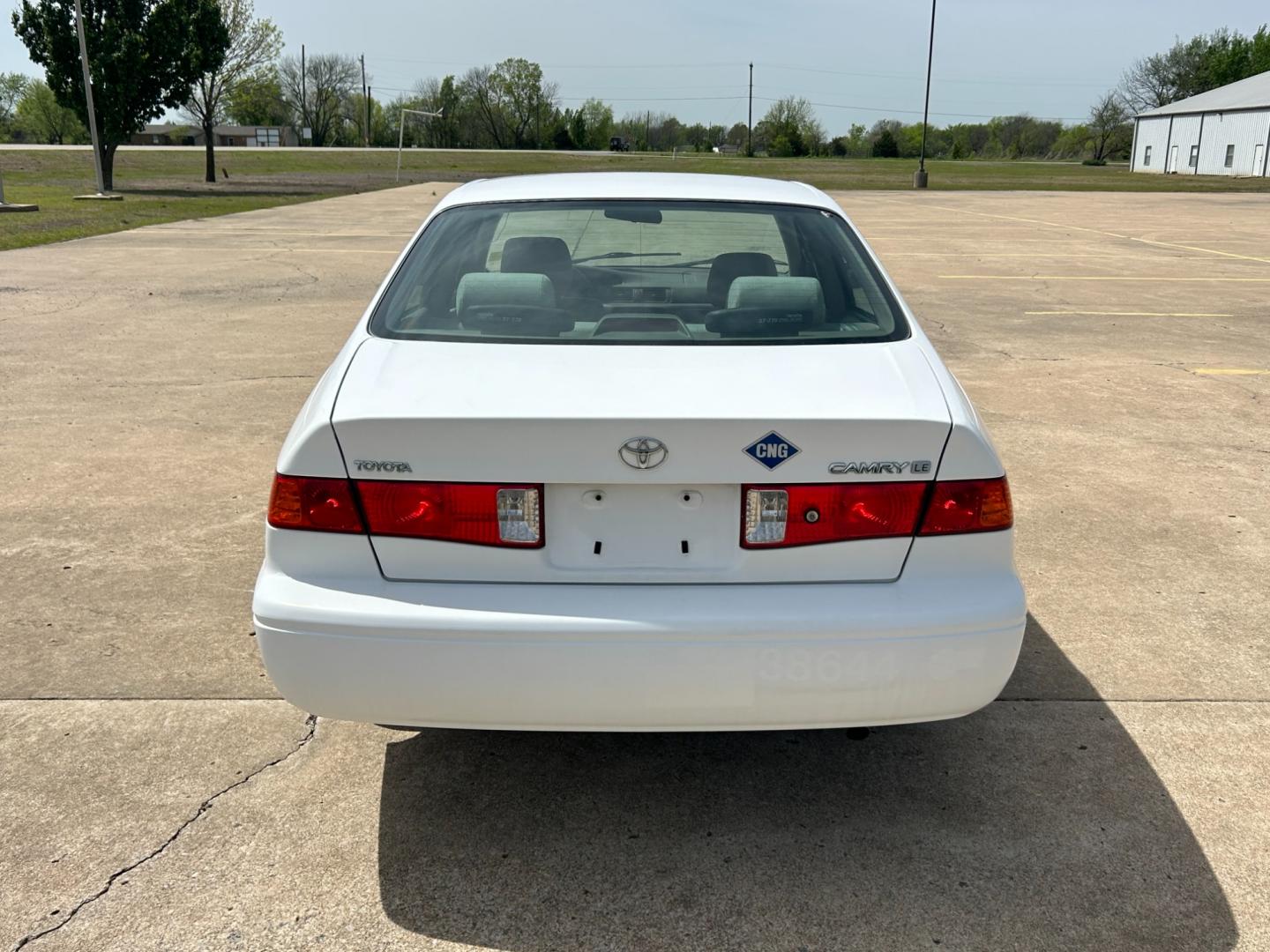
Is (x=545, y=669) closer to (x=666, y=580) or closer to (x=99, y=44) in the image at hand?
(x=666, y=580)

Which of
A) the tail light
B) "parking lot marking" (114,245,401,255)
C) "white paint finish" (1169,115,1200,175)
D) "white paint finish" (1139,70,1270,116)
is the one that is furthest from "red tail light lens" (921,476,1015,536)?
"white paint finish" (1169,115,1200,175)

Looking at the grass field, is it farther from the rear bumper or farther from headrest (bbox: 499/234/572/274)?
the rear bumper

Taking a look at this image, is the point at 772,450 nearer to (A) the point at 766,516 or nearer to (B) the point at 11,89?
(A) the point at 766,516

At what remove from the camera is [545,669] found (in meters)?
2.46

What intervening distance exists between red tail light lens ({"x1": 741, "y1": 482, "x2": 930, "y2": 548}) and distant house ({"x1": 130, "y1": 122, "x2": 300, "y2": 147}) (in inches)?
4774

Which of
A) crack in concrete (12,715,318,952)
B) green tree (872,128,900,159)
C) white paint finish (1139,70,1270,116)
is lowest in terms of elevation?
crack in concrete (12,715,318,952)

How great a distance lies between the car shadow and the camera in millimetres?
2523

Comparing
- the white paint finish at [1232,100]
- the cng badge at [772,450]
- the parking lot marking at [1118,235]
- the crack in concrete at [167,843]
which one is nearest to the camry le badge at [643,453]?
the cng badge at [772,450]

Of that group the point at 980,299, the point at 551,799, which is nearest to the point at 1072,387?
the point at 980,299

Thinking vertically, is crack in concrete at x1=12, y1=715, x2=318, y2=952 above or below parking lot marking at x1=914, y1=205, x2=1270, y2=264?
below

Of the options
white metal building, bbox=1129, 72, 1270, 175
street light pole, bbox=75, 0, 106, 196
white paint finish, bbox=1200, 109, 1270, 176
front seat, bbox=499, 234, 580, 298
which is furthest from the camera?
white metal building, bbox=1129, 72, 1270, 175

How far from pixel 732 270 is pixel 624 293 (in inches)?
14.8

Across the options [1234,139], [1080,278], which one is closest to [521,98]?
[1234,139]

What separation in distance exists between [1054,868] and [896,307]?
1551 millimetres
